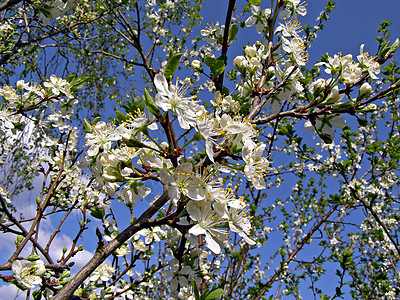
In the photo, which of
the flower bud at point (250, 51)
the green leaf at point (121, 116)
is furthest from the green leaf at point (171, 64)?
the flower bud at point (250, 51)

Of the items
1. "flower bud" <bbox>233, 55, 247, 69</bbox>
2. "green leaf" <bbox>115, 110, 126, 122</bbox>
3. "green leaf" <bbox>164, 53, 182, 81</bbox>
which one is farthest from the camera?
"flower bud" <bbox>233, 55, 247, 69</bbox>

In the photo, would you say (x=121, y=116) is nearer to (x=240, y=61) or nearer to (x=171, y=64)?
(x=171, y=64)

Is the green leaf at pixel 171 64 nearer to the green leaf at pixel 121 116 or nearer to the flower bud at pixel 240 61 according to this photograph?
the green leaf at pixel 121 116

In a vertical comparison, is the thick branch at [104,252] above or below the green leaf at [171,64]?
below

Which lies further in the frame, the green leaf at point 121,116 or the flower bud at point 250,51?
the flower bud at point 250,51

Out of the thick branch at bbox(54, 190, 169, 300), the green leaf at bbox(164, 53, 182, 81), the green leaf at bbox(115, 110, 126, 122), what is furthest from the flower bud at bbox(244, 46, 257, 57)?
the thick branch at bbox(54, 190, 169, 300)

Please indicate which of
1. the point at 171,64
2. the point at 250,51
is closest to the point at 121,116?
the point at 171,64

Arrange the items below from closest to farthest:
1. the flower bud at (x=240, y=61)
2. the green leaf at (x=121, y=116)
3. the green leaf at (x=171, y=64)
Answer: the green leaf at (x=171, y=64) → the green leaf at (x=121, y=116) → the flower bud at (x=240, y=61)

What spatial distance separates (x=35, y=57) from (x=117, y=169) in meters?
6.24

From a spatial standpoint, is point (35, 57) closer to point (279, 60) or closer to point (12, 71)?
point (12, 71)

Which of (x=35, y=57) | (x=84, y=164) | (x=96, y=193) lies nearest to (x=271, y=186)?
(x=96, y=193)

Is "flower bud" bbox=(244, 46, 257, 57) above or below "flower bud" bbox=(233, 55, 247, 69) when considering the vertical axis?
above

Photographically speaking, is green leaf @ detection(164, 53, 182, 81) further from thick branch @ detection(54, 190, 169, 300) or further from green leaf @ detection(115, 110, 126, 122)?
thick branch @ detection(54, 190, 169, 300)

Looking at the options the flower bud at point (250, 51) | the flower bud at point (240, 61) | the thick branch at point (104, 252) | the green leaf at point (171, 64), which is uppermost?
the flower bud at point (250, 51)
